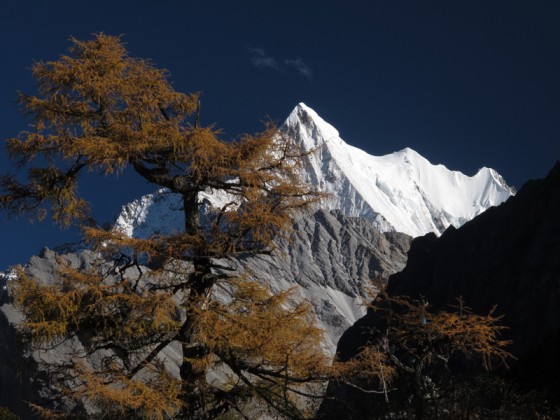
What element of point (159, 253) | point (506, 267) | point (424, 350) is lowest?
point (424, 350)

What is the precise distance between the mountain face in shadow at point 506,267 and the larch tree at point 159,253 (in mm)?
55165

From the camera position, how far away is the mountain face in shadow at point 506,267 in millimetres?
80188

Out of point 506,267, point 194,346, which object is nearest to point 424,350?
point 194,346

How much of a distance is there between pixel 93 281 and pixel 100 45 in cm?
430

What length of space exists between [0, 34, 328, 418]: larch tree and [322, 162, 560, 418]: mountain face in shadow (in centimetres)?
5516

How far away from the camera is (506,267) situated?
330 feet

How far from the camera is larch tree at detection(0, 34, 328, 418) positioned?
10.9 metres

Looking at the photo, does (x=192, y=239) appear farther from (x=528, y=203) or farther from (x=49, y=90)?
(x=528, y=203)

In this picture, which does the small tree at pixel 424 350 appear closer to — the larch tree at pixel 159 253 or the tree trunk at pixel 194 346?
the larch tree at pixel 159 253

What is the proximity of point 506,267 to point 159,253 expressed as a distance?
9602cm

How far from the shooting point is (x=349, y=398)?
14.4 metres

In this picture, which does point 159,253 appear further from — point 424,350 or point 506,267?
point 506,267

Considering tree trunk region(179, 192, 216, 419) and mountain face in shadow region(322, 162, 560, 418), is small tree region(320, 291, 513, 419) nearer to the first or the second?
tree trunk region(179, 192, 216, 419)

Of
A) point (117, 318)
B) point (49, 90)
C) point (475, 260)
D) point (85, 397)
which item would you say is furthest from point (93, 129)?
point (475, 260)
